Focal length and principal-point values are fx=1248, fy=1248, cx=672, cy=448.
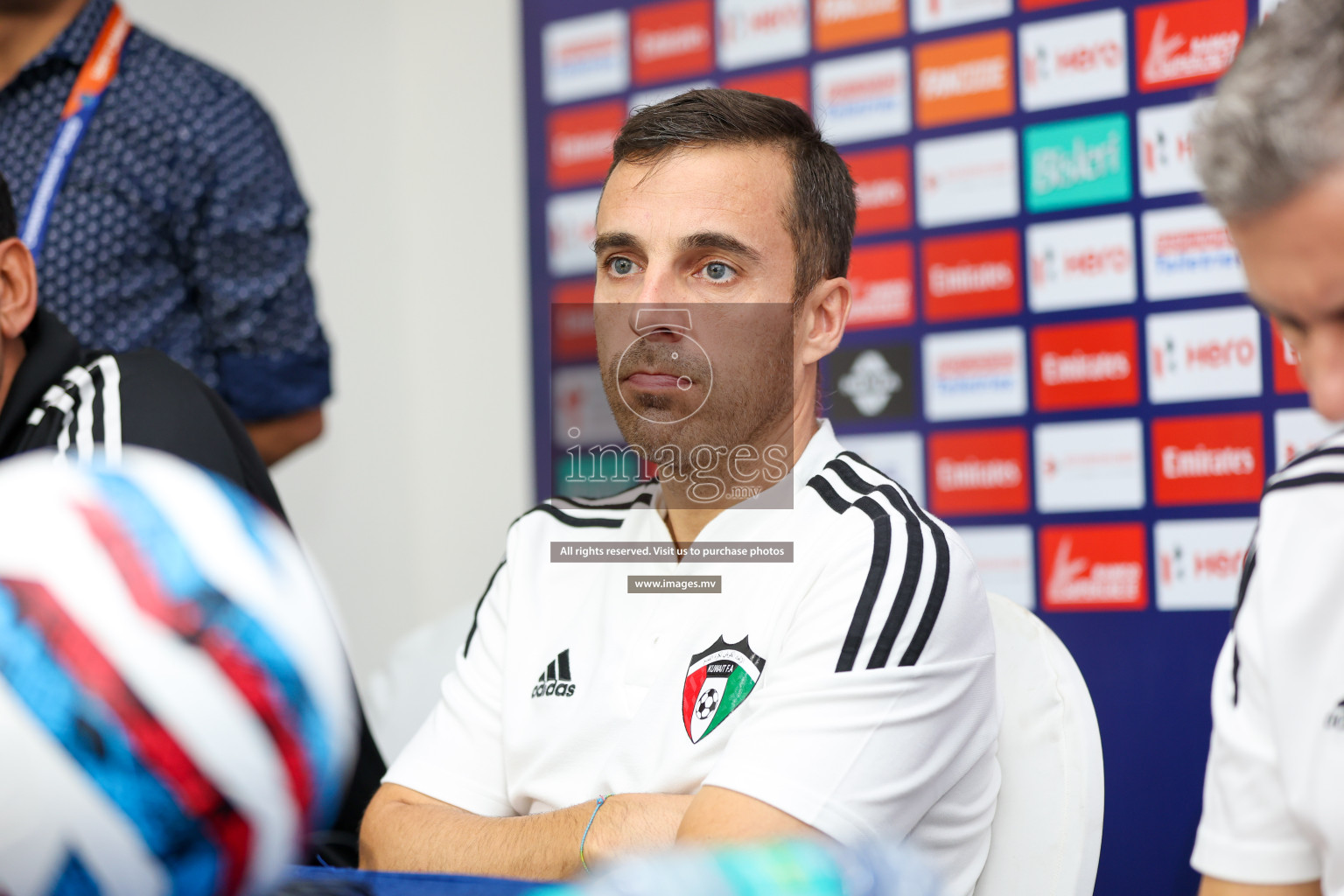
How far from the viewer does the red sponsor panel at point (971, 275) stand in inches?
88.1

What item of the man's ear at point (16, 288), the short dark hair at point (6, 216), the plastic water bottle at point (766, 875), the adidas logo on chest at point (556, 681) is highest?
the short dark hair at point (6, 216)

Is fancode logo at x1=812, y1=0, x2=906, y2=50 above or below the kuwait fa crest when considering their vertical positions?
above

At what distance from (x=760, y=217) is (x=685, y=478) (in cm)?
28

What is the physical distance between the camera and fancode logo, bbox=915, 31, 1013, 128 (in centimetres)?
226

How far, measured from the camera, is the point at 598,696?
1206 mm

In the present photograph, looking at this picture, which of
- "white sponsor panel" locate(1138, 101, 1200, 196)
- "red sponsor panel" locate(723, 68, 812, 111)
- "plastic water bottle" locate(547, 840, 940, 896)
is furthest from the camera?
"red sponsor panel" locate(723, 68, 812, 111)

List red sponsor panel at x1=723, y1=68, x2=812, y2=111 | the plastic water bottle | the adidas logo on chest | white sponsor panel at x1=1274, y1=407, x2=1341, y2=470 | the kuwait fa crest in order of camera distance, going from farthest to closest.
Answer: red sponsor panel at x1=723, y1=68, x2=812, y2=111, white sponsor panel at x1=1274, y1=407, x2=1341, y2=470, the adidas logo on chest, the kuwait fa crest, the plastic water bottle

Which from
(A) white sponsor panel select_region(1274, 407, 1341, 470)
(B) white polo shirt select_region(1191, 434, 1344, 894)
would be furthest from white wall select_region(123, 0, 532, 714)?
(B) white polo shirt select_region(1191, 434, 1344, 894)

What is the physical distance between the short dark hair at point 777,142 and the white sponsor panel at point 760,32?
1.23 metres

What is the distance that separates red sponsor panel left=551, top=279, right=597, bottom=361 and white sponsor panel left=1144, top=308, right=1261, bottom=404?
1.16m

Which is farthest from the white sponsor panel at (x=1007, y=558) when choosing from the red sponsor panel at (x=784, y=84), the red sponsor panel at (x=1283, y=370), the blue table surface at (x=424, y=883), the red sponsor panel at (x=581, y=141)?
the blue table surface at (x=424, y=883)

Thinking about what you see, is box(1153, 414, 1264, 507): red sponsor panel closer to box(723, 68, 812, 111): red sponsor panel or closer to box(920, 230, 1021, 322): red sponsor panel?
box(920, 230, 1021, 322): red sponsor panel

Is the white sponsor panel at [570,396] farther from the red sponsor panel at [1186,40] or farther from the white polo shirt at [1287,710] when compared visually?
the white polo shirt at [1287,710]

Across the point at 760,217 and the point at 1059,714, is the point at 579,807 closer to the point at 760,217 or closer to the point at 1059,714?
the point at 1059,714
